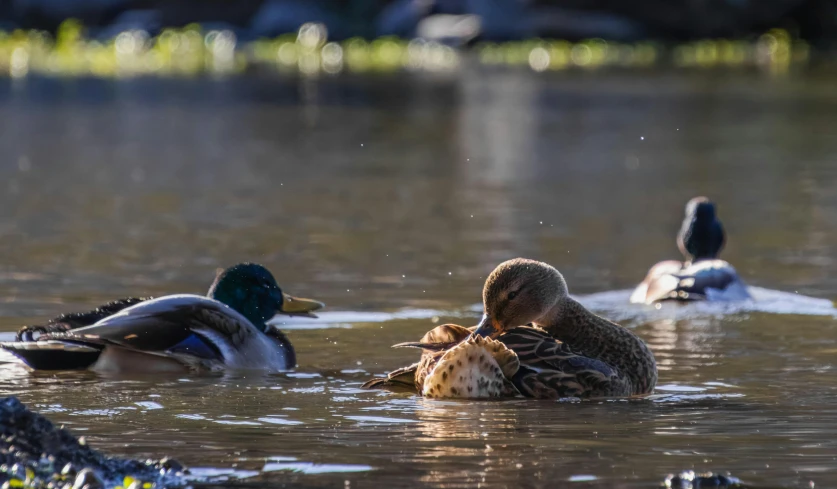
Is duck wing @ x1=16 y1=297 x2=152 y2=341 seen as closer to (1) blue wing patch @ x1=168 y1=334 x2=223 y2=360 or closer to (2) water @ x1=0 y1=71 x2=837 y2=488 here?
(2) water @ x1=0 y1=71 x2=837 y2=488

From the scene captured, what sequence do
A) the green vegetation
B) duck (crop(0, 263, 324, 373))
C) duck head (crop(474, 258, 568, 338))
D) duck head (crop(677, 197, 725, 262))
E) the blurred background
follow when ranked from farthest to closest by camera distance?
the green vegetation, duck head (crop(677, 197, 725, 262)), duck (crop(0, 263, 324, 373)), duck head (crop(474, 258, 568, 338)), the blurred background

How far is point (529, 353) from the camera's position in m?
7.36

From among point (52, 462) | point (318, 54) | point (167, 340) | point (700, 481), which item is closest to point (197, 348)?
point (167, 340)

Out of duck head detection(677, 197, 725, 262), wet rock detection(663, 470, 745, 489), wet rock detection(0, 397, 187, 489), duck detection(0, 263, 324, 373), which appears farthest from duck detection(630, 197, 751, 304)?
wet rock detection(0, 397, 187, 489)

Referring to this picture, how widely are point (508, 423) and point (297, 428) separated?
810 millimetres

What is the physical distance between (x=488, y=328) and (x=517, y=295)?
0.20 metres

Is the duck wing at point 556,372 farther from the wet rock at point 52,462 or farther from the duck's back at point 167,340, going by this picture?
the wet rock at point 52,462

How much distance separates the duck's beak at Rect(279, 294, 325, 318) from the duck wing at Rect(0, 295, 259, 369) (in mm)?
677

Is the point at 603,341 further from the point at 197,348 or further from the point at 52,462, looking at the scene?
the point at 52,462

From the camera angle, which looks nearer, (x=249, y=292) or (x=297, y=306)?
(x=249, y=292)

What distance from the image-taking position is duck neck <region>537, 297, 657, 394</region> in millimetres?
7473

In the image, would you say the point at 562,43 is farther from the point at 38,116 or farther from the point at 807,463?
the point at 807,463

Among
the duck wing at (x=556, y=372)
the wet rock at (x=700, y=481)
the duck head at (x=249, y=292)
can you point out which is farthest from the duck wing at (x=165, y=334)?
the wet rock at (x=700, y=481)

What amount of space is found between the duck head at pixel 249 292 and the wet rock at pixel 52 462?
305cm
